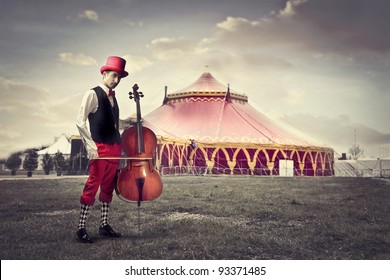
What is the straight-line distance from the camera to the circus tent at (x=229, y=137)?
1196 cm

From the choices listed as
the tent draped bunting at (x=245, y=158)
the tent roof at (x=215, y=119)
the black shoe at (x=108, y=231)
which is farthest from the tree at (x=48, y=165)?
the black shoe at (x=108, y=231)

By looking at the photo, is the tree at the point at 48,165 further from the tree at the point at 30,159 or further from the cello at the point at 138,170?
the cello at the point at 138,170

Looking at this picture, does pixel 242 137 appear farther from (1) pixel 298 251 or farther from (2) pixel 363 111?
(1) pixel 298 251

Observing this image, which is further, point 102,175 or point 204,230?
point 204,230

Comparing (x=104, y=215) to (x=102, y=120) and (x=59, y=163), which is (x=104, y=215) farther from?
(x=59, y=163)

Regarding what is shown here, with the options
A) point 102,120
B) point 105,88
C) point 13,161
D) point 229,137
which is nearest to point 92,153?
point 102,120

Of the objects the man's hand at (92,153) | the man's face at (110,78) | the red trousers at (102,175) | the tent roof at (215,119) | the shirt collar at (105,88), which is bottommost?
the red trousers at (102,175)

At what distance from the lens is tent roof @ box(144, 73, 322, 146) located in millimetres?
12156

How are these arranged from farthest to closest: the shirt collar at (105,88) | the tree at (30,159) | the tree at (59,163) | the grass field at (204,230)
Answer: the tree at (59,163) < the tree at (30,159) < the shirt collar at (105,88) < the grass field at (204,230)

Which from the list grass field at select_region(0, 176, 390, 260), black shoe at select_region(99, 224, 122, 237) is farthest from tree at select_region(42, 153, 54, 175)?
black shoe at select_region(99, 224, 122, 237)

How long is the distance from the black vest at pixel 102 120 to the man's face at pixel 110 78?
12cm

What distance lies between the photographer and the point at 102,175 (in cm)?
292

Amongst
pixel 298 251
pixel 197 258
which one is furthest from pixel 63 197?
pixel 298 251

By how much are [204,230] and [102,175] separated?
3.24 feet
